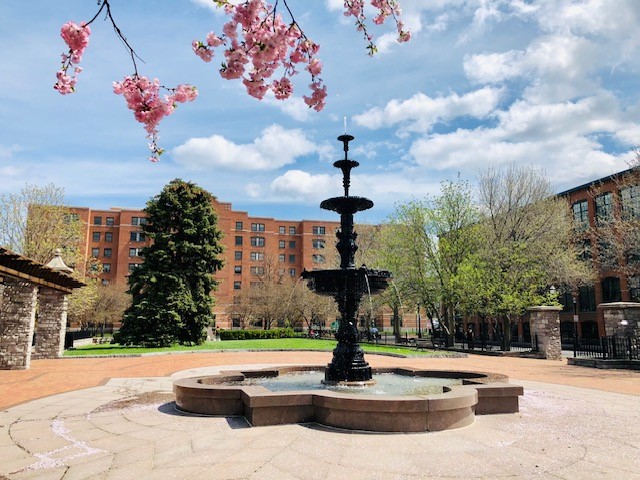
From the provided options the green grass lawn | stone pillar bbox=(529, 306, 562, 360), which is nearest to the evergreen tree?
the green grass lawn

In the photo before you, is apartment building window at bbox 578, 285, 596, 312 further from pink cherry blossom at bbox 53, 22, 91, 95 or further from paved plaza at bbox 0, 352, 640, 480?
pink cherry blossom at bbox 53, 22, 91, 95

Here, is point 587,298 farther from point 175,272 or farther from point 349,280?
point 349,280

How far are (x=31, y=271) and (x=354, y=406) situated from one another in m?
15.1

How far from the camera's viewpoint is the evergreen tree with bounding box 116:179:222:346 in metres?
29.3

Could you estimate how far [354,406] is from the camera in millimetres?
6488

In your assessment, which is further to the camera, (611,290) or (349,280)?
(611,290)

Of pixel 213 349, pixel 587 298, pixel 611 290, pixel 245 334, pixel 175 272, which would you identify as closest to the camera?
pixel 213 349

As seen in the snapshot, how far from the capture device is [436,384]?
10.3m

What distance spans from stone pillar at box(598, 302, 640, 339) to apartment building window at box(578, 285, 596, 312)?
30130 mm

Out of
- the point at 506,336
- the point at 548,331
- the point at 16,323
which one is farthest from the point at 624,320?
the point at 16,323

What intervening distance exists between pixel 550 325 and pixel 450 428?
19616mm

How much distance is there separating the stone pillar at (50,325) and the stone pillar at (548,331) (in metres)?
24.5

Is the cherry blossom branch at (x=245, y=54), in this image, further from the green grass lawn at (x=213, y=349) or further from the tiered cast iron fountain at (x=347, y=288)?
the green grass lawn at (x=213, y=349)

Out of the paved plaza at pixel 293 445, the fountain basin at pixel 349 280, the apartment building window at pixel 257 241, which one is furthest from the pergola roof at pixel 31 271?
the apartment building window at pixel 257 241
